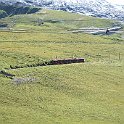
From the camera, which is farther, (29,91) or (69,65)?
(69,65)

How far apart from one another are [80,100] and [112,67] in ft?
119

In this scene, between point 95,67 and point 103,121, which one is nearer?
point 103,121

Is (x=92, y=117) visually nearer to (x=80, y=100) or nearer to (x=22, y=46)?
(x=80, y=100)

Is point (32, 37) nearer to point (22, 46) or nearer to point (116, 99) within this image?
point (22, 46)

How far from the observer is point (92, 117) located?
78875 millimetres

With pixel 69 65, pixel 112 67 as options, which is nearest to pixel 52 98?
pixel 69 65

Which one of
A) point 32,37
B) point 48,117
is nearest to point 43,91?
point 48,117

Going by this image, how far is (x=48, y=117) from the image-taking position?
252 feet

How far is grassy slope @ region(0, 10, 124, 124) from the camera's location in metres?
78.1

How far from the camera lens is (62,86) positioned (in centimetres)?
9706

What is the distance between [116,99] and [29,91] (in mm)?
20230

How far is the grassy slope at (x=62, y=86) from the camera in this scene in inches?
3076

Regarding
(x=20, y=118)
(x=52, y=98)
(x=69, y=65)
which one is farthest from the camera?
(x=69, y=65)

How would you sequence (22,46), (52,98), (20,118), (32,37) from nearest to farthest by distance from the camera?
1. (20,118)
2. (52,98)
3. (22,46)
4. (32,37)
